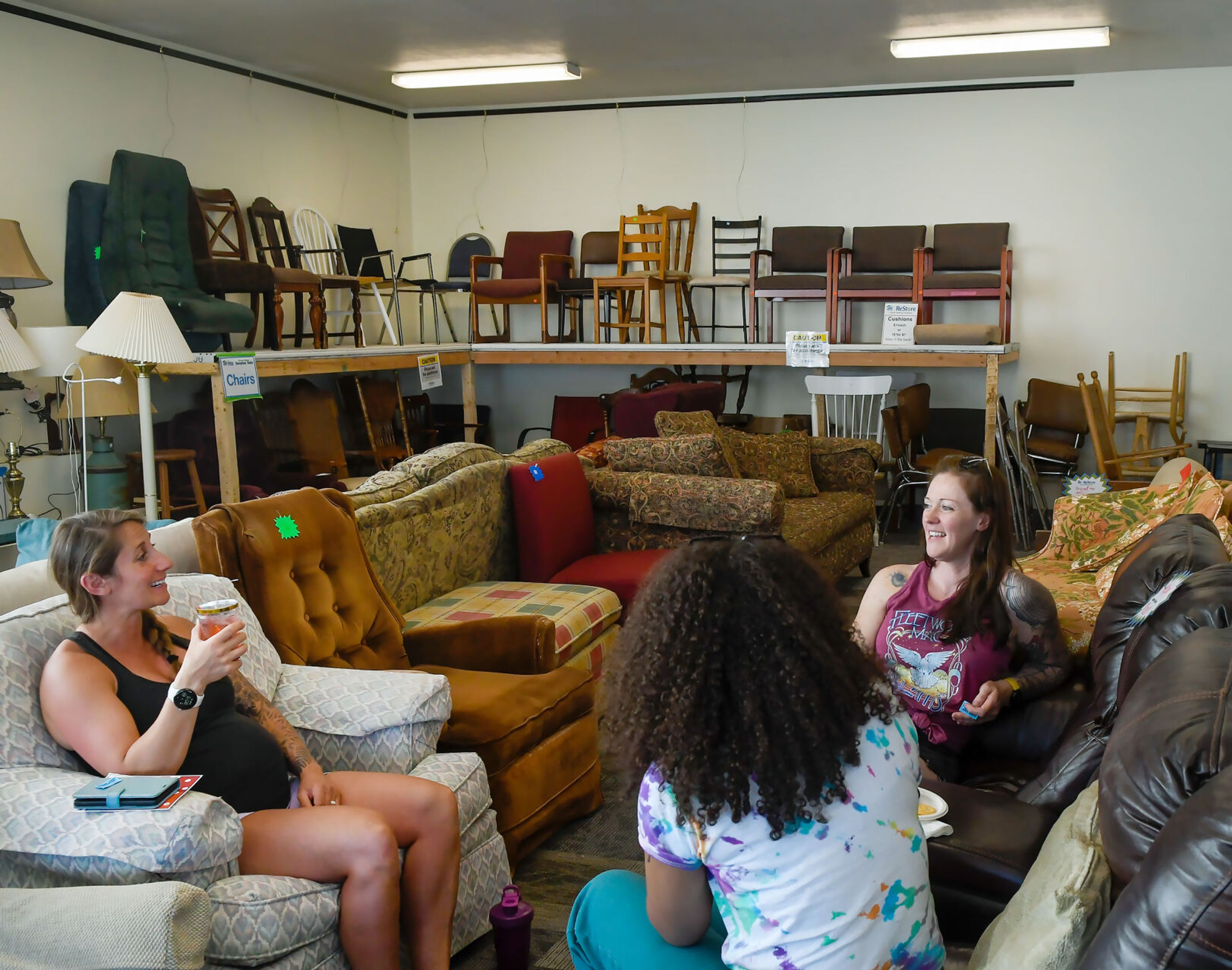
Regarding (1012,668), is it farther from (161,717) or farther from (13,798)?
(13,798)

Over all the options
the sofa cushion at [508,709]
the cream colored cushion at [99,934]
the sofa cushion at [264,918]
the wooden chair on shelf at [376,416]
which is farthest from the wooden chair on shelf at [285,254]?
the cream colored cushion at [99,934]

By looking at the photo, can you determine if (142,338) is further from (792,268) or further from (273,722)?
(792,268)

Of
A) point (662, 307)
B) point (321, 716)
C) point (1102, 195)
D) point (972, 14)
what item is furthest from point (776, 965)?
point (1102, 195)

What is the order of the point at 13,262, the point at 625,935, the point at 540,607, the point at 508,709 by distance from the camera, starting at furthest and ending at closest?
1. the point at 13,262
2. the point at 540,607
3. the point at 508,709
4. the point at 625,935

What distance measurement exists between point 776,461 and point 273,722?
3751 mm

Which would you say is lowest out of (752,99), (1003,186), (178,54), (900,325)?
(900,325)

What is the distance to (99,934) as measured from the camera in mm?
1489

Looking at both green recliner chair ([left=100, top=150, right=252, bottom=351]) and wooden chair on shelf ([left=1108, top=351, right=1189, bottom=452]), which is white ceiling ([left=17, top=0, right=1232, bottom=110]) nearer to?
green recliner chair ([left=100, top=150, right=252, bottom=351])

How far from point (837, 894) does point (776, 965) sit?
0.38 feet

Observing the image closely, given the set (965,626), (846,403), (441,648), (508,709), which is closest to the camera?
(965,626)

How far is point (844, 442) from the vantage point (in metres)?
5.78

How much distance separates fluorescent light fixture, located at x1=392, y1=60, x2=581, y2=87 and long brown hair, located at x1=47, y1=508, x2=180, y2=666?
6202 millimetres

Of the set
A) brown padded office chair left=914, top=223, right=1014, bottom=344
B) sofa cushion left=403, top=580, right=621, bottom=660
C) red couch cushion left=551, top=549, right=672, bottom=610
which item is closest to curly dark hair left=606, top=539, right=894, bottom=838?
sofa cushion left=403, top=580, right=621, bottom=660

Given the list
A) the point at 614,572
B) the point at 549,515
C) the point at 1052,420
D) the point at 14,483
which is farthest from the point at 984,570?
the point at 1052,420
